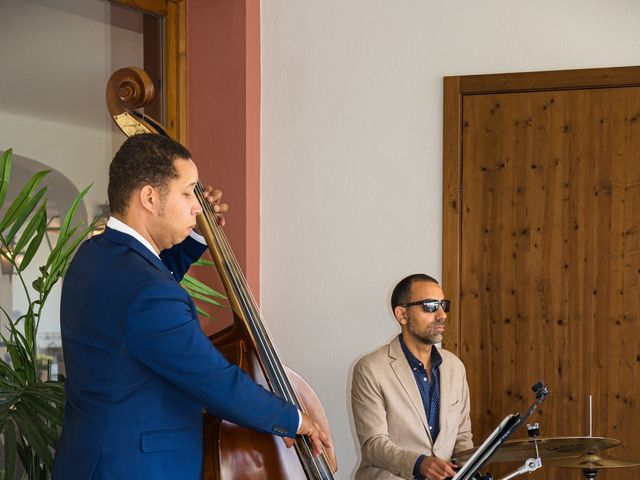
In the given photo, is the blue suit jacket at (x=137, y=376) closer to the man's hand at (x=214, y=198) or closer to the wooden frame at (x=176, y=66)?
the man's hand at (x=214, y=198)

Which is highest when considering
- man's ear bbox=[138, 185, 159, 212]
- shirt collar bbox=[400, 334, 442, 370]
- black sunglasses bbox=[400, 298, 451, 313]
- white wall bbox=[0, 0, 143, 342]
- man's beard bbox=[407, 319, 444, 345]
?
white wall bbox=[0, 0, 143, 342]

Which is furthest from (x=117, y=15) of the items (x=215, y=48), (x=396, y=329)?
(x=396, y=329)

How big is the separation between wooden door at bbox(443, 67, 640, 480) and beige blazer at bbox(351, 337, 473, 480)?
694 millimetres

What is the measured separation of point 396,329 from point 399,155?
82cm

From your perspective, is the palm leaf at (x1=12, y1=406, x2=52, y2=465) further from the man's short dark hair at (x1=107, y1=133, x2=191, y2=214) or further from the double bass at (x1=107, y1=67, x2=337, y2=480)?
the man's short dark hair at (x1=107, y1=133, x2=191, y2=214)

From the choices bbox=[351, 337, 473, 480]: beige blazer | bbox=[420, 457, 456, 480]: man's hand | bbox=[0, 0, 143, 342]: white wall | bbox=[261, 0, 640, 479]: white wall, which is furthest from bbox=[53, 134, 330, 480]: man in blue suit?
bbox=[261, 0, 640, 479]: white wall

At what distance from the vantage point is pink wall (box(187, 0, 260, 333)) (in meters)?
4.74

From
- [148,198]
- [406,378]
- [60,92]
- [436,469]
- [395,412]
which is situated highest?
[60,92]

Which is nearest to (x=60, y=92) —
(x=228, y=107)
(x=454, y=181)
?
(x=228, y=107)

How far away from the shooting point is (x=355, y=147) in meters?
4.65

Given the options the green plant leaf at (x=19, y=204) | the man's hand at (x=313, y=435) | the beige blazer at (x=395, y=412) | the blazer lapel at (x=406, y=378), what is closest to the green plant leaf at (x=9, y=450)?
the green plant leaf at (x=19, y=204)

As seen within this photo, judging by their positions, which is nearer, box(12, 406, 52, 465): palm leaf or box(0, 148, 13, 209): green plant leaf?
box(12, 406, 52, 465): palm leaf

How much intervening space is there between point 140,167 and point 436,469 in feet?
5.30

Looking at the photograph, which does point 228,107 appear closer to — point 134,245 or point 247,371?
point 247,371
